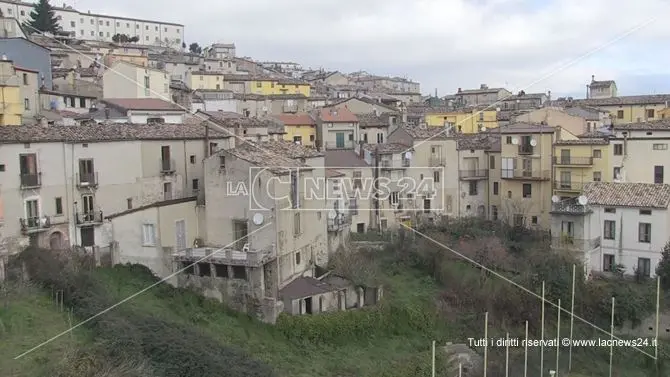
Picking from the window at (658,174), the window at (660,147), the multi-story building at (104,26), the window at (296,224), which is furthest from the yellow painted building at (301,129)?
the multi-story building at (104,26)

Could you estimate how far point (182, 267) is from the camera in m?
A: 21.8

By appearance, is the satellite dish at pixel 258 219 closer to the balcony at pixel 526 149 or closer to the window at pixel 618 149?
the balcony at pixel 526 149

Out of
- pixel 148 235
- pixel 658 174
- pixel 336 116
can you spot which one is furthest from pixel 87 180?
pixel 658 174

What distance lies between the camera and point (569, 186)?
29.9m

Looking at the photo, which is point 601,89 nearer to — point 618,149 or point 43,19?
point 618,149

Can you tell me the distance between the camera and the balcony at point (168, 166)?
2436 centimetres

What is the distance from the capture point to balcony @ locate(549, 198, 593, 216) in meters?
26.1

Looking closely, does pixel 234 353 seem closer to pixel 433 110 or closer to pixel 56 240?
pixel 56 240


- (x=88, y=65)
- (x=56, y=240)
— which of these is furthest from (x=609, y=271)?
(x=88, y=65)

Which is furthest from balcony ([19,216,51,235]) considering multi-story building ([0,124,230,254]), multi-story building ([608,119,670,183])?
multi-story building ([608,119,670,183])

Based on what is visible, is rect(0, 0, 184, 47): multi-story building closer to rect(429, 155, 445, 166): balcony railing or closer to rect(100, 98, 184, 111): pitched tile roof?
rect(100, 98, 184, 111): pitched tile roof

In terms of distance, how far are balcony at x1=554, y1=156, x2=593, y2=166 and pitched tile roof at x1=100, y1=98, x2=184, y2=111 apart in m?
18.5

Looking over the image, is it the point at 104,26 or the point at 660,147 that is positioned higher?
the point at 104,26

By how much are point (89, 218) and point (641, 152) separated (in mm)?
22730
